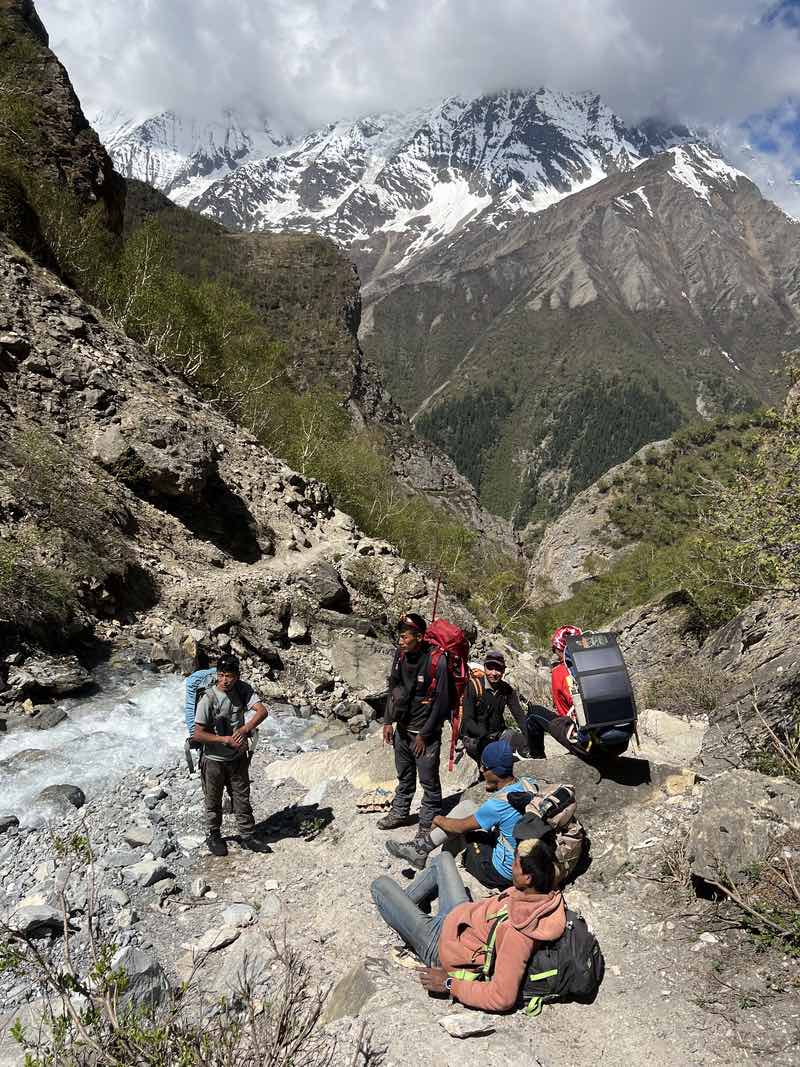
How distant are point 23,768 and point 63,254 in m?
22.1

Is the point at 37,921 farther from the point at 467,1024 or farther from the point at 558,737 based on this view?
the point at 558,737

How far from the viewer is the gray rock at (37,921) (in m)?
4.89

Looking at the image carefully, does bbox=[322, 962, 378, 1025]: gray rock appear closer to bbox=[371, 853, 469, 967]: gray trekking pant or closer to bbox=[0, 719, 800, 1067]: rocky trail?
bbox=[0, 719, 800, 1067]: rocky trail

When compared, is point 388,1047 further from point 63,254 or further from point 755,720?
Result: point 63,254

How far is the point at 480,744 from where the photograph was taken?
7.33 m

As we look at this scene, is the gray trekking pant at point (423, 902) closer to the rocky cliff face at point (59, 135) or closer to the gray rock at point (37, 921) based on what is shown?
the gray rock at point (37, 921)

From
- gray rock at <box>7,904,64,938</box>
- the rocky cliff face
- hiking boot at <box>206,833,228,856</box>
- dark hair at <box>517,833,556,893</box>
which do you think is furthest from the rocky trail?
the rocky cliff face

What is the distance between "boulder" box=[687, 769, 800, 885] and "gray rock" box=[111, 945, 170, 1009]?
4.15 meters

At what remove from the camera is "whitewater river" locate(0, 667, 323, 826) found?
291 inches

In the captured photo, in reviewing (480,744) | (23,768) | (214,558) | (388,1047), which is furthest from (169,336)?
(388,1047)

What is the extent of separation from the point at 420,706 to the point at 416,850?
4.42 feet

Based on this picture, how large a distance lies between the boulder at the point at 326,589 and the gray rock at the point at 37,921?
1062cm

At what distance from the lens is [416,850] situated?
613 centimetres

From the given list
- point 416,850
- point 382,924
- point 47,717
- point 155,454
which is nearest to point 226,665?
point 416,850
